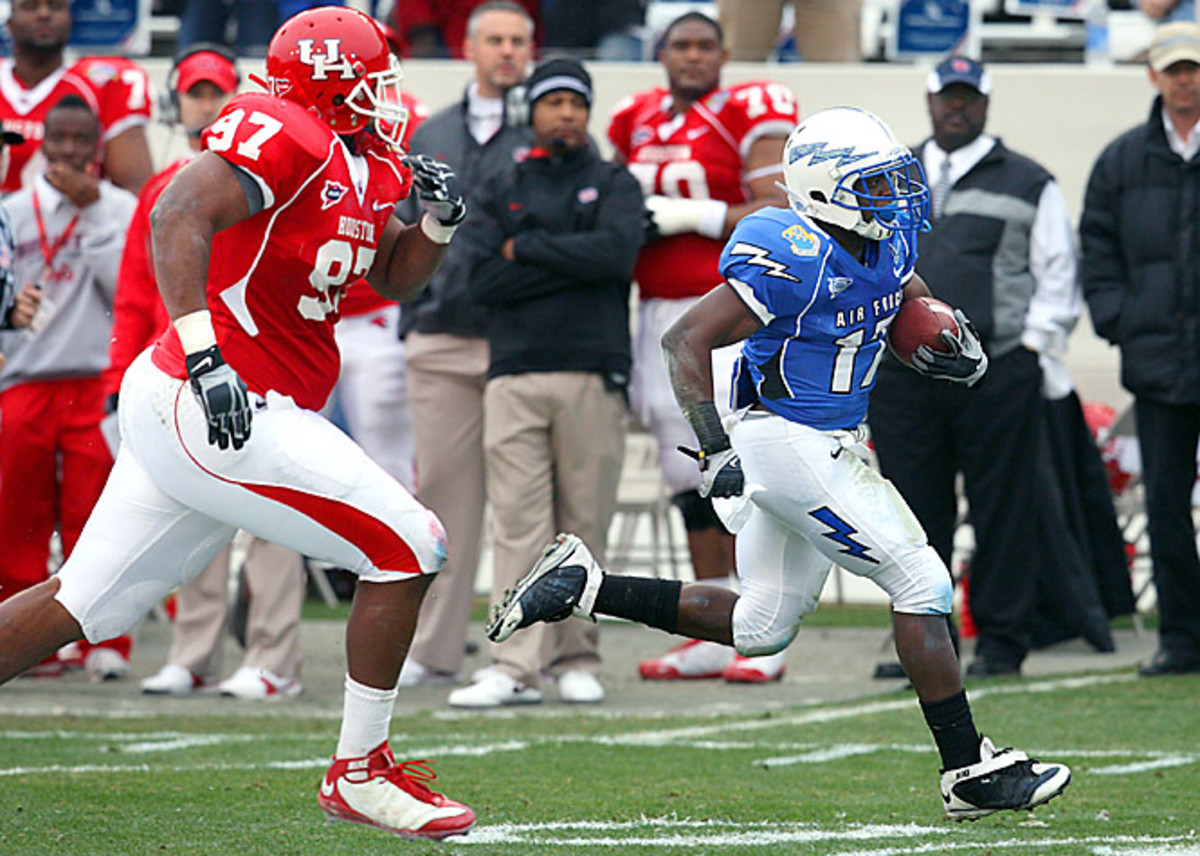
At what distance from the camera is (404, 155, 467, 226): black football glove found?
4.97m

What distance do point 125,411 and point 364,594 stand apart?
687mm

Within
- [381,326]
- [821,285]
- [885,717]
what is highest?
[821,285]

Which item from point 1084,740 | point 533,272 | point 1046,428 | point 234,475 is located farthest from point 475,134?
point 234,475

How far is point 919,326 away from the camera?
512 cm

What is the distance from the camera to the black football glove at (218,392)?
14.2ft

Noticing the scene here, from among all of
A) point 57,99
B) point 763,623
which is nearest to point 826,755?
point 763,623

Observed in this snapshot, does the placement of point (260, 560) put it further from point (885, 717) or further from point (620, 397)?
point (885, 717)

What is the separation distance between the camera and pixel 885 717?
7.14 meters

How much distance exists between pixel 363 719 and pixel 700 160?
4.02 m

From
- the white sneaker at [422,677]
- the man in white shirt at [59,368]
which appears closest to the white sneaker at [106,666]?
the man in white shirt at [59,368]

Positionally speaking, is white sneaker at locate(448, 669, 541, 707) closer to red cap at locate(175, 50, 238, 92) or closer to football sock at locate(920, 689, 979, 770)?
red cap at locate(175, 50, 238, 92)

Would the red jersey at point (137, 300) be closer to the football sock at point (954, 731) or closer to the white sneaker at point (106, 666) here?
the white sneaker at point (106, 666)

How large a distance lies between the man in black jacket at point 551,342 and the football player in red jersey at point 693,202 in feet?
1.15

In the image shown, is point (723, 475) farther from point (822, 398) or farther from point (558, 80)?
point (558, 80)
